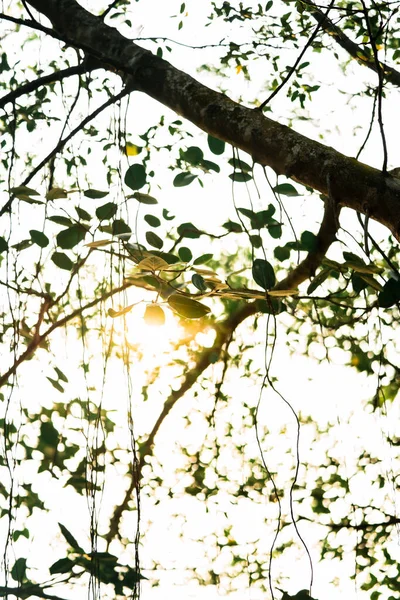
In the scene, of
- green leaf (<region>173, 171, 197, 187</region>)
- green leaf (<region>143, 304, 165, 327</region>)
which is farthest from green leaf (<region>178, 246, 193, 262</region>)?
green leaf (<region>143, 304, 165, 327</region>)

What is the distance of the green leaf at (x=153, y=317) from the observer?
1.08 metres

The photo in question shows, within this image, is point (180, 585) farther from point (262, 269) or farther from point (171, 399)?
point (262, 269)

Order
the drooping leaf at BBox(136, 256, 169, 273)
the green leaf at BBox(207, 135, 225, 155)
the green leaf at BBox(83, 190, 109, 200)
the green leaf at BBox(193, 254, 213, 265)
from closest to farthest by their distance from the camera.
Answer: the drooping leaf at BBox(136, 256, 169, 273) < the green leaf at BBox(83, 190, 109, 200) < the green leaf at BBox(193, 254, 213, 265) < the green leaf at BBox(207, 135, 225, 155)

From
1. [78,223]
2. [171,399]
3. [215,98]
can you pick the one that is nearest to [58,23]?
[215,98]

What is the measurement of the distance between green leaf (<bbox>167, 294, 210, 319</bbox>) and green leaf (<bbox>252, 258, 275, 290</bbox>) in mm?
129

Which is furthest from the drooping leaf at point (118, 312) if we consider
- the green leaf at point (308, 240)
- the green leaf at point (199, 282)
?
the green leaf at point (308, 240)

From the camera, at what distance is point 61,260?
4.36ft

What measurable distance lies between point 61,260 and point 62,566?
2.33 feet

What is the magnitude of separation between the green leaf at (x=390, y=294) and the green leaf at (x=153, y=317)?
0.40m

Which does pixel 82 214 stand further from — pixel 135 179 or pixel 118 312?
pixel 118 312

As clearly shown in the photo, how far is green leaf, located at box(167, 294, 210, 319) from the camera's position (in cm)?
110

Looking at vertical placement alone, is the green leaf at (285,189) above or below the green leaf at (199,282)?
above

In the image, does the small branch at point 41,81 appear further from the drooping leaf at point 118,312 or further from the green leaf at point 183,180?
the drooping leaf at point 118,312

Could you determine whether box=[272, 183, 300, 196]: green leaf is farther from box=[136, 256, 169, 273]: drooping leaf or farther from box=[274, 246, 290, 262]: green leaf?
box=[274, 246, 290, 262]: green leaf
